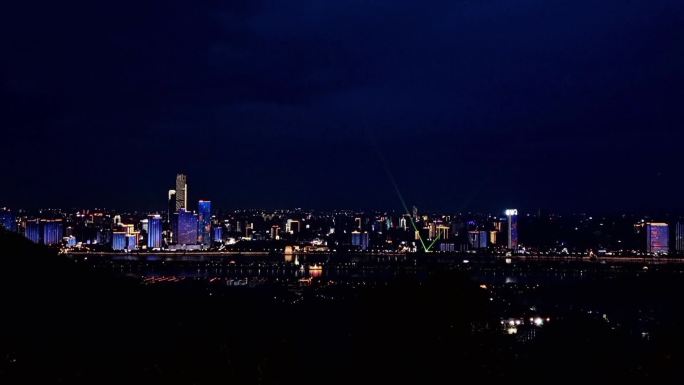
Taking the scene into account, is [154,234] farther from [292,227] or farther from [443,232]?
[443,232]

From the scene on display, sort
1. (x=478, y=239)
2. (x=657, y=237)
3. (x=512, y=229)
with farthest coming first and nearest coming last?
(x=478, y=239) → (x=512, y=229) → (x=657, y=237)

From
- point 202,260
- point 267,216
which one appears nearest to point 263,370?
point 202,260

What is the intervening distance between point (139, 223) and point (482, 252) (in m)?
59.8

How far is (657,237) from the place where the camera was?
106 m

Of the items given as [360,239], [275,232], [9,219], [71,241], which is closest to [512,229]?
[360,239]

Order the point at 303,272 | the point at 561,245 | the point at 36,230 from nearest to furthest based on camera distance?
1. the point at 303,272
2. the point at 36,230
3. the point at 561,245

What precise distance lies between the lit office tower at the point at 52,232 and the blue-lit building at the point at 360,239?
1674 inches

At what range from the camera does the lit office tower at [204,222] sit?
12266 cm

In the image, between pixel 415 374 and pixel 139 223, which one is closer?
pixel 415 374

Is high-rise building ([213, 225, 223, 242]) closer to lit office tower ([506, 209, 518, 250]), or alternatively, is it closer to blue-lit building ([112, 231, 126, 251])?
blue-lit building ([112, 231, 126, 251])

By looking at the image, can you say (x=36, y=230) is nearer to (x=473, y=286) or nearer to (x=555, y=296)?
(x=555, y=296)

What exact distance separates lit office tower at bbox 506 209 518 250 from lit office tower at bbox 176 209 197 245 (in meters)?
48.5

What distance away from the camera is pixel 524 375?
15.0m

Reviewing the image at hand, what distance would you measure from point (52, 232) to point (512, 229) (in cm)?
6660
